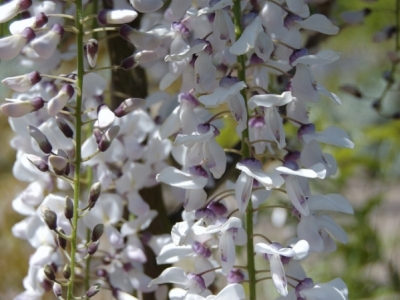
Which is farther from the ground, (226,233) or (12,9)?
(12,9)

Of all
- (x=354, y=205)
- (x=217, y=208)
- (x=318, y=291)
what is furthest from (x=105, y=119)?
(x=354, y=205)

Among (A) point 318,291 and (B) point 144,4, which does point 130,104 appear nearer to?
(B) point 144,4

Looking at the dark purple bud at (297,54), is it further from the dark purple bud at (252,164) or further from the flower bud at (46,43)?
the flower bud at (46,43)

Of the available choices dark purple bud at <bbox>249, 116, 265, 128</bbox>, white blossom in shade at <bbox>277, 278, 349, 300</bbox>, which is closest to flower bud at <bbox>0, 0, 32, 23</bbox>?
dark purple bud at <bbox>249, 116, 265, 128</bbox>

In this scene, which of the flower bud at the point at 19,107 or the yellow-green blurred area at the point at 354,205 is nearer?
the flower bud at the point at 19,107

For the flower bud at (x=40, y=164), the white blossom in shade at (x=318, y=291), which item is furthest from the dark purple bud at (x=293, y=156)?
the flower bud at (x=40, y=164)

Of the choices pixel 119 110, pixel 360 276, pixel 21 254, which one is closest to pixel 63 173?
pixel 119 110
